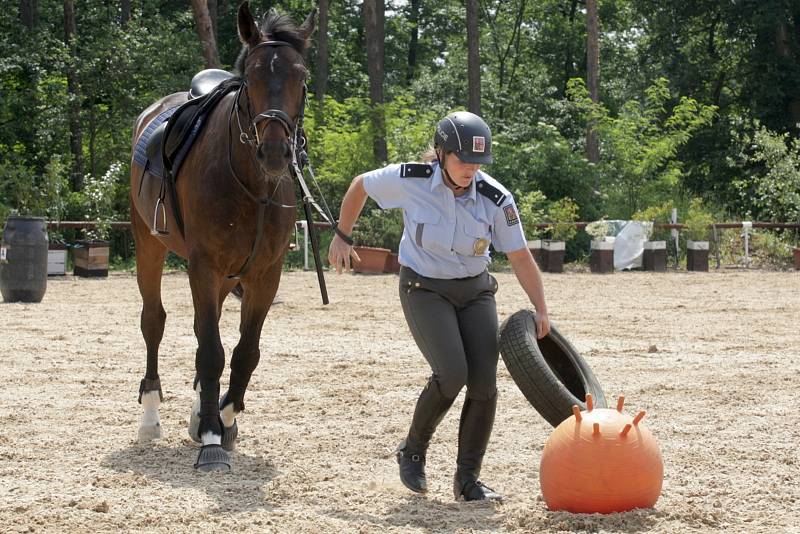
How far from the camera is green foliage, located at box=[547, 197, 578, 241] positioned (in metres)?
23.8

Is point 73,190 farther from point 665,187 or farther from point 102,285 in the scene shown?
point 665,187

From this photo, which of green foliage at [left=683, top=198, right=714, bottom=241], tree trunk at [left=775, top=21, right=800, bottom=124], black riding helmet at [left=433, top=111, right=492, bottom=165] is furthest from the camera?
tree trunk at [left=775, top=21, right=800, bottom=124]

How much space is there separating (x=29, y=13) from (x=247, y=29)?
2721 cm

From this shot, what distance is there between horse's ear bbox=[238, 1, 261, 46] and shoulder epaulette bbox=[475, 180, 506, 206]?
5.80 feet

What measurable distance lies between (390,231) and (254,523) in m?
18.5

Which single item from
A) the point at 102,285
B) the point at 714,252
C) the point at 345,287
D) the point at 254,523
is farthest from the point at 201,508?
the point at 714,252

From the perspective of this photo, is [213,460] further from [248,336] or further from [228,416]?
[248,336]

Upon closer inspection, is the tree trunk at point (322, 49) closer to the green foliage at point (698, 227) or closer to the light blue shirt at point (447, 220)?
the green foliage at point (698, 227)

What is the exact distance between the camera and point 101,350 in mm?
11086

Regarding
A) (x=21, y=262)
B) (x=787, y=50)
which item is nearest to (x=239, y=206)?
(x=21, y=262)

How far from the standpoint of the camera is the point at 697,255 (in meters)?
23.4

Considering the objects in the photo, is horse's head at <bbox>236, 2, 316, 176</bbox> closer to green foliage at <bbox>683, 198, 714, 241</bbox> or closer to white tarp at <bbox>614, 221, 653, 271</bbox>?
white tarp at <bbox>614, 221, 653, 271</bbox>

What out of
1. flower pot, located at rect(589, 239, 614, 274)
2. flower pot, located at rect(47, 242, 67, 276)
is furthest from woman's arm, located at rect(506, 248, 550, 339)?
flower pot, located at rect(589, 239, 614, 274)

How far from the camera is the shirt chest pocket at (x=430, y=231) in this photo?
214 inches
